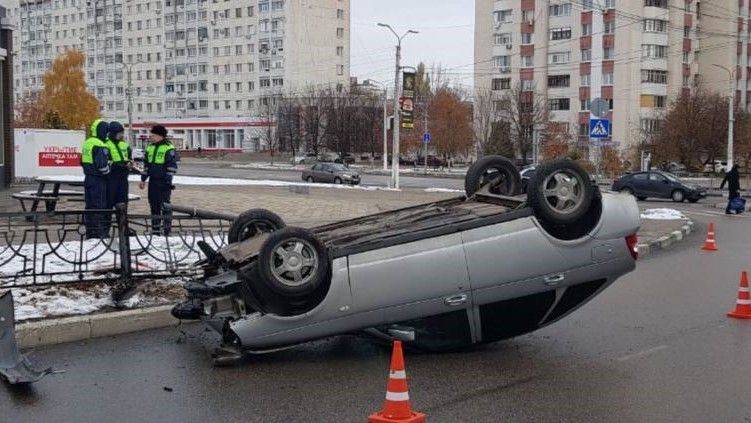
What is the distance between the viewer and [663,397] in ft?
19.1

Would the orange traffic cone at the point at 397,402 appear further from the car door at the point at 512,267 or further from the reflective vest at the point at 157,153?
the reflective vest at the point at 157,153

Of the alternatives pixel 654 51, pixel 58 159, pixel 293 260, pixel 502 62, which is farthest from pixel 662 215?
pixel 502 62

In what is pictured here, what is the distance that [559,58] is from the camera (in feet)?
265

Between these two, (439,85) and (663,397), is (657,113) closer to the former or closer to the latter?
(439,85)

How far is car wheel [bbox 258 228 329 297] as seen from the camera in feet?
20.4

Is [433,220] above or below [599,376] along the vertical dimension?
above

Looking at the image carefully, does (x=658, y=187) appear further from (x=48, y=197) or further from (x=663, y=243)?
(x=48, y=197)

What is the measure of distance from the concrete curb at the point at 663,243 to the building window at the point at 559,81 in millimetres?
63085

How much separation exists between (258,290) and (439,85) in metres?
91.4

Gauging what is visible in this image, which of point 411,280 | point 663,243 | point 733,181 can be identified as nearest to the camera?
point 411,280

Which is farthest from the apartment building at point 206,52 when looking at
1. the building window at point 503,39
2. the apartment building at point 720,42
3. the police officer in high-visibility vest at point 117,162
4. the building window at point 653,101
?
the police officer in high-visibility vest at point 117,162

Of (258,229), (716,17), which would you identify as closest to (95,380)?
(258,229)

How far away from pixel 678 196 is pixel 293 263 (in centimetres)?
3187

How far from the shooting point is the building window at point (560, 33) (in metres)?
80.1
